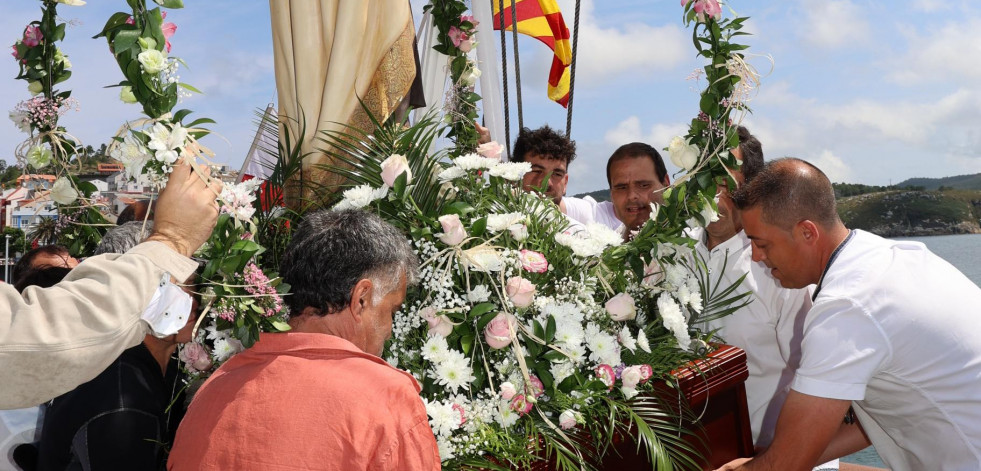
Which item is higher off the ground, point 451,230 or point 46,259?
point 451,230

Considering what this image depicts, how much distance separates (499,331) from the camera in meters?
2.09

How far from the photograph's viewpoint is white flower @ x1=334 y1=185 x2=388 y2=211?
228cm

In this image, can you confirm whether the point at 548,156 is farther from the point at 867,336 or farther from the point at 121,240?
the point at 121,240

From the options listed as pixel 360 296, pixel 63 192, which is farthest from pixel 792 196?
pixel 63 192

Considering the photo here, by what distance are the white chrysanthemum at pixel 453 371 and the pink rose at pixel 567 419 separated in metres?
0.25

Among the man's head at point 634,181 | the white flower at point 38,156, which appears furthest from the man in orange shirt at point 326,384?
the man's head at point 634,181

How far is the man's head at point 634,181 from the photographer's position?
157 inches

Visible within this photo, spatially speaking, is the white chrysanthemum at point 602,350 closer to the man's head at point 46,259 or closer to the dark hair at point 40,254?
the man's head at point 46,259

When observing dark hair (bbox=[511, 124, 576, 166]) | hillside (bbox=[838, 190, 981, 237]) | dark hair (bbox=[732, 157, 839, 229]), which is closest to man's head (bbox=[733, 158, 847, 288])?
dark hair (bbox=[732, 157, 839, 229])

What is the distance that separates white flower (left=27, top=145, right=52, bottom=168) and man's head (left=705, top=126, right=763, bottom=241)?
2455 millimetres

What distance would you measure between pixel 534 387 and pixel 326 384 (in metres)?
0.67

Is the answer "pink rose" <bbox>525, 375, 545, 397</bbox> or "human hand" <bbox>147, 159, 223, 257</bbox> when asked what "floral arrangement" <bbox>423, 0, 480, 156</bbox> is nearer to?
"pink rose" <bbox>525, 375, 545, 397</bbox>

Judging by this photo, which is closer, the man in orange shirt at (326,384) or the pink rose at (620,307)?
the man in orange shirt at (326,384)

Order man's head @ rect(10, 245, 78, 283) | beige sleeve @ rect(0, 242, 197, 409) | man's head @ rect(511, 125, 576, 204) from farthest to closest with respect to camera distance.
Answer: man's head @ rect(511, 125, 576, 204) < man's head @ rect(10, 245, 78, 283) < beige sleeve @ rect(0, 242, 197, 409)
